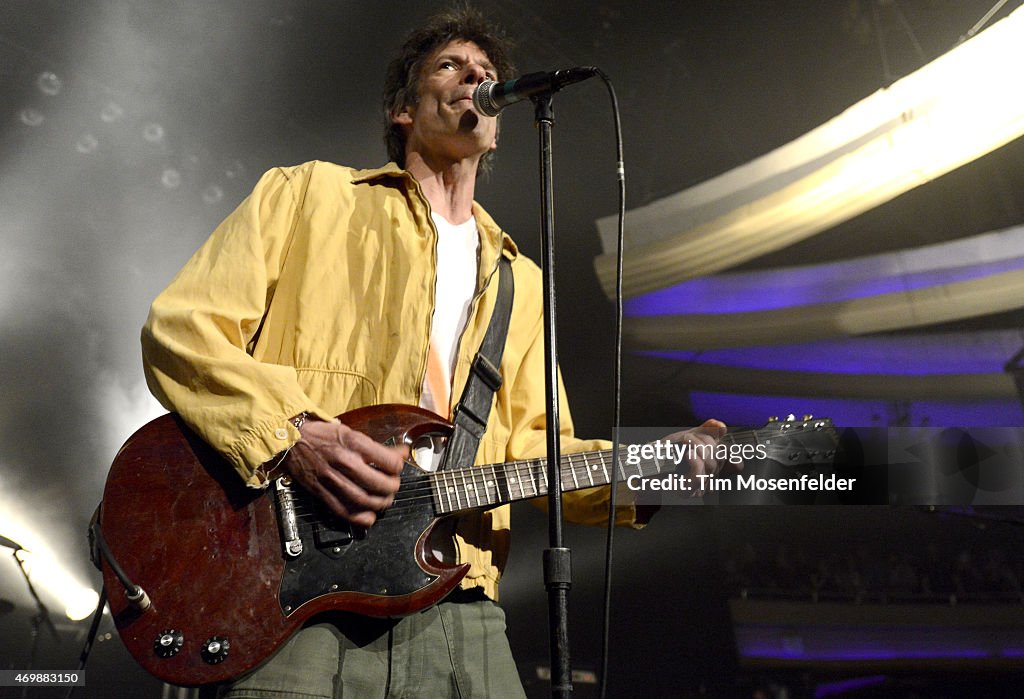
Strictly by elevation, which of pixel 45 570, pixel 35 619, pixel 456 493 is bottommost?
pixel 35 619

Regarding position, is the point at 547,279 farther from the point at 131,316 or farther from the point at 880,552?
the point at 131,316

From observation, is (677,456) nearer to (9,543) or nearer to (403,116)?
(403,116)

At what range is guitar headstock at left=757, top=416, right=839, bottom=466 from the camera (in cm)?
228

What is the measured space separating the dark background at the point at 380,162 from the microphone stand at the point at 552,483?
1610 millimetres

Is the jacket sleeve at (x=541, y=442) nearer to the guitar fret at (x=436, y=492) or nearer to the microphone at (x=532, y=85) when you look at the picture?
the guitar fret at (x=436, y=492)

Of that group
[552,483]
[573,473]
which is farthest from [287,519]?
[573,473]

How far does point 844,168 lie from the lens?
3.30 meters

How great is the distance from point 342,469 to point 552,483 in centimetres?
44

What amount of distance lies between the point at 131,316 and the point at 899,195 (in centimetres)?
282

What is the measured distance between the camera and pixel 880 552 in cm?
292

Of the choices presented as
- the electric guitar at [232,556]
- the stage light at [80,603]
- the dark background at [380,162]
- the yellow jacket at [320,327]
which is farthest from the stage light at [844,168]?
the stage light at [80,603]

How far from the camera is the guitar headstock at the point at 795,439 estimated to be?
2281 mm

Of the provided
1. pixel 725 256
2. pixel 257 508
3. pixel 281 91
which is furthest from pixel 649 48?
pixel 257 508

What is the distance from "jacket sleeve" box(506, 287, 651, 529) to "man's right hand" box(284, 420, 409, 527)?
0.54 m
